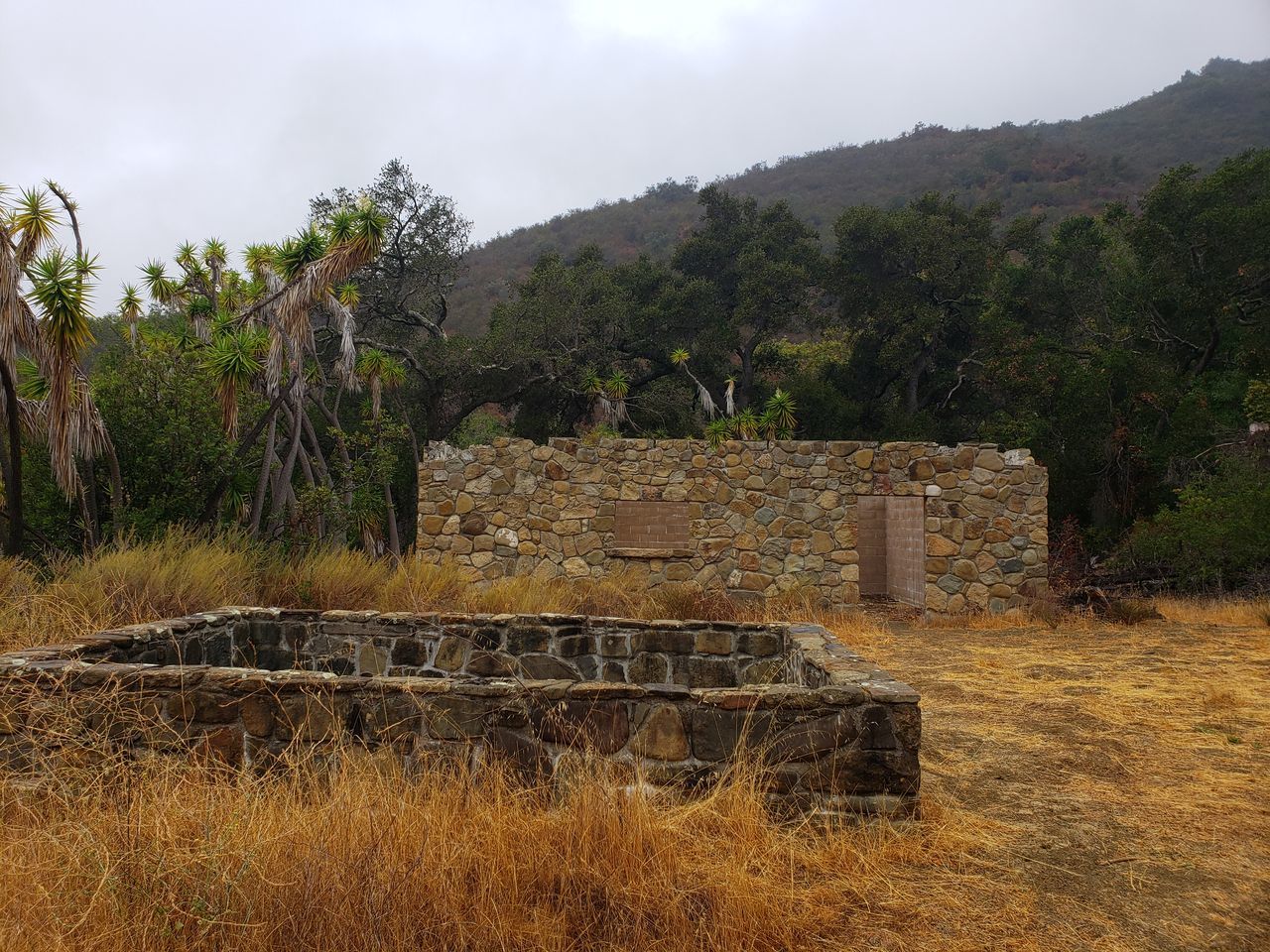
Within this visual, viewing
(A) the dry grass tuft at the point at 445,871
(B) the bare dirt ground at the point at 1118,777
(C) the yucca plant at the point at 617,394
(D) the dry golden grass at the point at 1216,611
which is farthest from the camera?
(C) the yucca plant at the point at 617,394

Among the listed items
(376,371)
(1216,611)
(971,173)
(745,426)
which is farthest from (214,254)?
(971,173)

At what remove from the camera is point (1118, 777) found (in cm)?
438

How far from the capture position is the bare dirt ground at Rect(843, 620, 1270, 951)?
2943 millimetres

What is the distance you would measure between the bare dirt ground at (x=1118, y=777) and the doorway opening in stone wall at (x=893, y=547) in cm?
341

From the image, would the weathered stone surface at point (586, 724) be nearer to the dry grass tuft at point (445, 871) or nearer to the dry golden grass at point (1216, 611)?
the dry grass tuft at point (445, 871)

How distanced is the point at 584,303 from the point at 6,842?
18.0 meters

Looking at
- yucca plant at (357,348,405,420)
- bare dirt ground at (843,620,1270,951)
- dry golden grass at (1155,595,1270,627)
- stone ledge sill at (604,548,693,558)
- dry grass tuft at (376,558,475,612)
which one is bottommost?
dry golden grass at (1155,595,1270,627)

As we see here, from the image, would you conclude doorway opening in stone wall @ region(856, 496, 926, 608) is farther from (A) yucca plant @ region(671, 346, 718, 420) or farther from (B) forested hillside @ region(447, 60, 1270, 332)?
(B) forested hillside @ region(447, 60, 1270, 332)

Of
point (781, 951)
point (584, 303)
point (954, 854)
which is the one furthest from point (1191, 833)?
point (584, 303)

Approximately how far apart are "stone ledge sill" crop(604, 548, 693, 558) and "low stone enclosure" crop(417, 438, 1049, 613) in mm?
16

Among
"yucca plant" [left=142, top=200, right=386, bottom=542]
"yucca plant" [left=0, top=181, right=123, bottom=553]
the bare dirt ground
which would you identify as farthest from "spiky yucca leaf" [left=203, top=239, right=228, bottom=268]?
the bare dirt ground

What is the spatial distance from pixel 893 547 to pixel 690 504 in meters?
3.93

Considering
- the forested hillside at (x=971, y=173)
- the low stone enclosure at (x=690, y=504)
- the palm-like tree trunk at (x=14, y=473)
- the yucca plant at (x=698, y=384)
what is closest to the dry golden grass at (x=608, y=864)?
the palm-like tree trunk at (x=14, y=473)

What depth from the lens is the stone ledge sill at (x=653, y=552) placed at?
1127 cm
